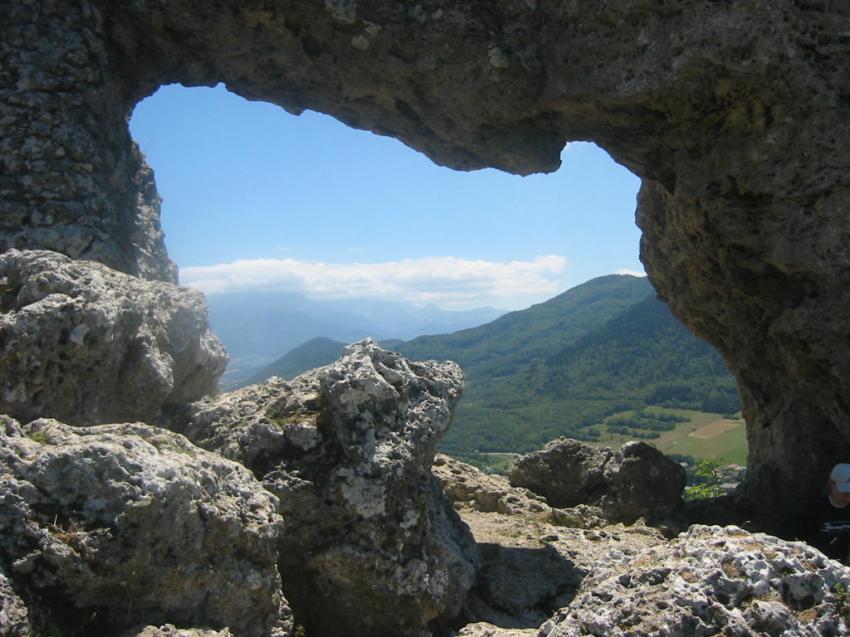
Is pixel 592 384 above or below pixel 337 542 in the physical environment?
below

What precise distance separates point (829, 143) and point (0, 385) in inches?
397

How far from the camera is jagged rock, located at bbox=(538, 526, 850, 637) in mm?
4438

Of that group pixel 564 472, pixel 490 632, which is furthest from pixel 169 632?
pixel 564 472

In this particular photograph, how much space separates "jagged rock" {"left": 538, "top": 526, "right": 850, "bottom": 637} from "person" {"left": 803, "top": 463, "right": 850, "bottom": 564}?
4.50m

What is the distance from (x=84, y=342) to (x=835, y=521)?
380 inches

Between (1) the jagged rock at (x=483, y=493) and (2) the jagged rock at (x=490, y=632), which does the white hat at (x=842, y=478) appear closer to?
(1) the jagged rock at (x=483, y=493)

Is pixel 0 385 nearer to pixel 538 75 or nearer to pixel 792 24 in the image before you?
pixel 538 75

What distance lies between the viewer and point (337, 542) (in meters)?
7.00

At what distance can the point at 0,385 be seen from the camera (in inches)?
258

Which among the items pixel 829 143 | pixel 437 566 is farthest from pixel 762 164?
pixel 437 566

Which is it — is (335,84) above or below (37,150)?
above

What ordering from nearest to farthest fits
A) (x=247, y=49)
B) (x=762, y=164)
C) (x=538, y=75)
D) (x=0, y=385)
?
(x=0, y=385) < (x=762, y=164) < (x=538, y=75) < (x=247, y=49)

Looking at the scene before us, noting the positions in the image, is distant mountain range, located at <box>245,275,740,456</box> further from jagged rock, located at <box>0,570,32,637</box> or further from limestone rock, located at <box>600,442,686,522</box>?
jagged rock, located at <box>0,570,32,637</box>

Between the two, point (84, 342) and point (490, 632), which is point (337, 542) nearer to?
point (490, 632)
